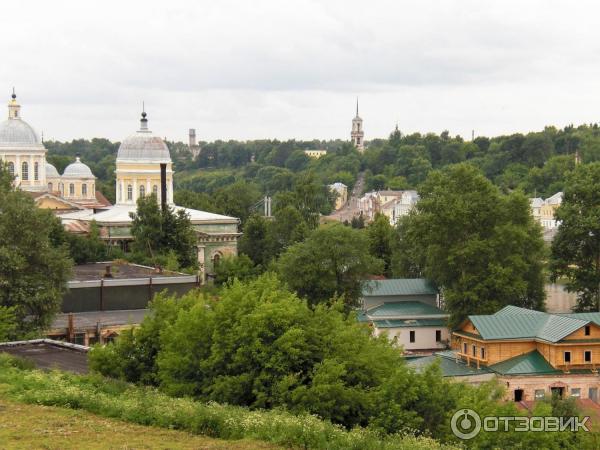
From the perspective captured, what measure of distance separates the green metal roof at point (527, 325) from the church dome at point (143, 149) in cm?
3580

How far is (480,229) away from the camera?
48.7m

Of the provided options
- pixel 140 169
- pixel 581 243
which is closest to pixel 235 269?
pixel 140 169

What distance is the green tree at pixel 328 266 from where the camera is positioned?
4756cm

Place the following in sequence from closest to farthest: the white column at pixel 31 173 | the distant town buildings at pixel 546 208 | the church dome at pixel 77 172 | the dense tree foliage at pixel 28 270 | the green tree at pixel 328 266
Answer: the dense tree foliage at pixel 28 270 → the green tree at pixel 328 266 → the white column at pixel 31 173 → the church dome at pixel 77 172 → the distant town buildings at pixel 546 208

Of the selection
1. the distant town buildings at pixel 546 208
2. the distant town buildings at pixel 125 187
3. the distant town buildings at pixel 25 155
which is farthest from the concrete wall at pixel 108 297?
the distant town buildings at pixel 546 208

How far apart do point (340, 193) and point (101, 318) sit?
122591 millimetres

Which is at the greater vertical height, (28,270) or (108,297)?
(28,270)

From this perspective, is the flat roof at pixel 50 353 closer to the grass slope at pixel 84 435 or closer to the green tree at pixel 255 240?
the grass slope at pixel 84 435

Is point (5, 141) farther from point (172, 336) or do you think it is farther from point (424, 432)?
point (424, 432)

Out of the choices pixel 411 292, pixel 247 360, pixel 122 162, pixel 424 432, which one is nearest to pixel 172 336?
pixel 247 360

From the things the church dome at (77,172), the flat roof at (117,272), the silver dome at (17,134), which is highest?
the silver dome at (17,134)

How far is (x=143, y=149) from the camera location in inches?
2852

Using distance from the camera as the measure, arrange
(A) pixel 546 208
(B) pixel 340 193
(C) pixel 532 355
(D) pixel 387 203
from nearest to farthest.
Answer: (C) pixel 532 355
(A) pixel 546 208
(D) pixel 387 203
(B) pixel 340 193

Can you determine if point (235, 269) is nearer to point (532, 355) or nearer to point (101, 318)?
point (101, 318)
